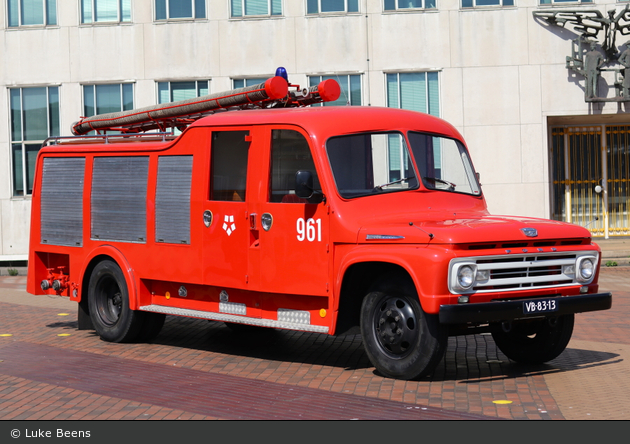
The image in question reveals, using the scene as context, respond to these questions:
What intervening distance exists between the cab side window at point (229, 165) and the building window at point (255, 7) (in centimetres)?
1423

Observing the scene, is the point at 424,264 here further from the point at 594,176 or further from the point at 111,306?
the point at 594,176

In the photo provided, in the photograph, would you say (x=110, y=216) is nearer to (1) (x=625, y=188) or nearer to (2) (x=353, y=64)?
(2) (x=353, y=64)

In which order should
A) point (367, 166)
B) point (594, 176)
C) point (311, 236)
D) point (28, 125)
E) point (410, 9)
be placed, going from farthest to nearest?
1. point (28, 125)
2. point (594, 176)
3. point (410, 9)
4. point (367, 166)
5. point (311, 236)

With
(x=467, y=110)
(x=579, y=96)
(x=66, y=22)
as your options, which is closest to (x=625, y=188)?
(x=579, y=96)

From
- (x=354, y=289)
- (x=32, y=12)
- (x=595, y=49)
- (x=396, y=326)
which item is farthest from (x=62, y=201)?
(x=595, y=49)

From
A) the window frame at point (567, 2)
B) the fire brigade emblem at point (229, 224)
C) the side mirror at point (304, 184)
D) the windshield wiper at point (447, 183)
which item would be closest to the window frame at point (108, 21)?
the window frame at point (567, 2)

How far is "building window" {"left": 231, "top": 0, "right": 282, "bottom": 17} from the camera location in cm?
2295

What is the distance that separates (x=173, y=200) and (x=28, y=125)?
15.9 m

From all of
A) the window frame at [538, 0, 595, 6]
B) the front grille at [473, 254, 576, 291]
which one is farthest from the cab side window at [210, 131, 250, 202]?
the window frame at [538, 0, 595, 6]

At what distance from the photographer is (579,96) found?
72.9ft

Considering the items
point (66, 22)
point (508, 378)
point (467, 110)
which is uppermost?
point (66, 22)

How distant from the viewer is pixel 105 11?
23.6m

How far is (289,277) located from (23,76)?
1792cm

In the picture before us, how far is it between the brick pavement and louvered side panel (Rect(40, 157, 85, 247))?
1.25 metres
